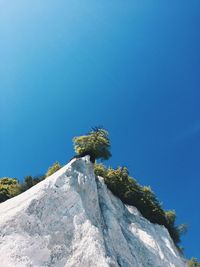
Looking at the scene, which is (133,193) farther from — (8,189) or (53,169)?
(8,189)

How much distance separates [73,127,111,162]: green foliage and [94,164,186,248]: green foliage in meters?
3.49

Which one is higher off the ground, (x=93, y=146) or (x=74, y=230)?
(x=93, y=146)

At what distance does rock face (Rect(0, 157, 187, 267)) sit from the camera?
29.6 metres

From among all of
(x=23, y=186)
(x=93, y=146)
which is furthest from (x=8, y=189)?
(x=93, y=146)

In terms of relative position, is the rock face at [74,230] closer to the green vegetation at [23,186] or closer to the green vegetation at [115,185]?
the green vegetation at [115,185]

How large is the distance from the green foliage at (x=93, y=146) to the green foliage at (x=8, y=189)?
889cm

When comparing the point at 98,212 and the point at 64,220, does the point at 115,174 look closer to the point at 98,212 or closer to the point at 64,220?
the point at 98,212

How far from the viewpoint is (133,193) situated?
163ft

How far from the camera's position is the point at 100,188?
1734 inches

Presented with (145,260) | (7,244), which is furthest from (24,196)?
(145,260)

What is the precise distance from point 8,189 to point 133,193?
54.6ft

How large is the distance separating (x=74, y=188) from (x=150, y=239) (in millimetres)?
11184

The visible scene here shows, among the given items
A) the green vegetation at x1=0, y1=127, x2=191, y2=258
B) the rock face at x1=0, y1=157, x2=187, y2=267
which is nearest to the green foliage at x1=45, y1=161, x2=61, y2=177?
the green vegetation at x1=0, y1=127, x2=191, y2=258

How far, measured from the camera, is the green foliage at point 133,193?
1934 inches
